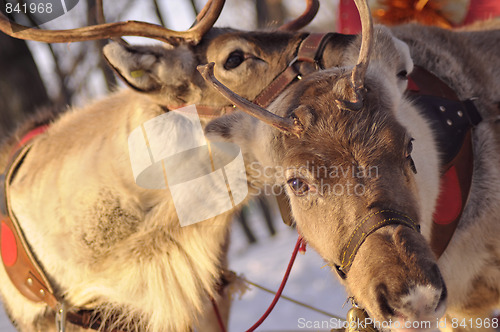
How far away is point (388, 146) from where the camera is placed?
1.88 meters

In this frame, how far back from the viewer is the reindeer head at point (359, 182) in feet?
5.44

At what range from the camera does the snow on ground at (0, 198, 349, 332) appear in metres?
5.27

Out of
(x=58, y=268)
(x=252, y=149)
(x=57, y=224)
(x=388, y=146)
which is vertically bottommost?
(x=58, y=268)

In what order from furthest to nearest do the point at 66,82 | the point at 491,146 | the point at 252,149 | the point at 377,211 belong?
the point at 66,82 < the point at 491,146 < the point at 252,149 < the point at 377,211

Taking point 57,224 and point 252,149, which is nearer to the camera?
point 252,149

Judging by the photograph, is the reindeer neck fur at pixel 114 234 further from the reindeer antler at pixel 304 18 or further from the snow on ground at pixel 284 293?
the snow on ground at pixel 284 293

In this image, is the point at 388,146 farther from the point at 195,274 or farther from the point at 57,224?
the point at 57,224

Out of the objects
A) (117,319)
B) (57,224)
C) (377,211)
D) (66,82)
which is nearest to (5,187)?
(57,224)

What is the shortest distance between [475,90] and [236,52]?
1302 millimetres

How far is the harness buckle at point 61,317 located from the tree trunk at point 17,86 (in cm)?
336

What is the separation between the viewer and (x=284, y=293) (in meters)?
6.22

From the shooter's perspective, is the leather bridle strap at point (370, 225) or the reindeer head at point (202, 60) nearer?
the leather bridle strap at point (370, 225)

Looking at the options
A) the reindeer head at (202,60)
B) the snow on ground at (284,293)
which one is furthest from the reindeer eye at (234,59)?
the snow on ground at (284,293)

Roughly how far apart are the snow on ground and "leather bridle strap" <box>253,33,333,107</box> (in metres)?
1.92
